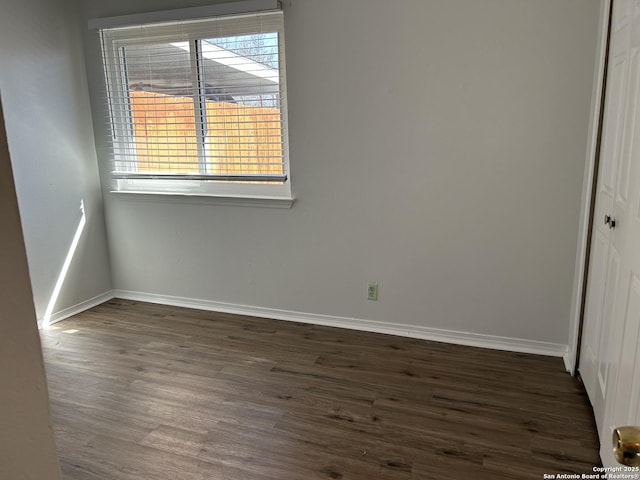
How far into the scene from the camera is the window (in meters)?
2.98

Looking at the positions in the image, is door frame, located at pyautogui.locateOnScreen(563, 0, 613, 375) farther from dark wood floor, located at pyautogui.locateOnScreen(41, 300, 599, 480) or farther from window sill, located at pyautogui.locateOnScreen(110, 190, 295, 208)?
window sill, located at pyautogui.locateOnScreen(110, 190, 295, 208)

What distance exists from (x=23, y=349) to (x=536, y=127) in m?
2.51

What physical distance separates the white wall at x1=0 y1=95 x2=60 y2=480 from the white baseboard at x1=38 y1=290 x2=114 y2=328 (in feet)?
9.51

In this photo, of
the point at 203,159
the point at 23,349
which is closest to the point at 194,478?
the point at 23,349

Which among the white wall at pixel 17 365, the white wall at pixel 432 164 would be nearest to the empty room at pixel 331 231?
the white wall at pixel 432 164

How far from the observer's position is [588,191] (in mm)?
2285

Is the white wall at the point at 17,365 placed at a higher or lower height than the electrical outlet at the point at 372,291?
higher

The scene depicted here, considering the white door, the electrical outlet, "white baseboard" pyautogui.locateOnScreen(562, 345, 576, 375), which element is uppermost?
the white door

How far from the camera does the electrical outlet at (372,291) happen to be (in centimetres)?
298

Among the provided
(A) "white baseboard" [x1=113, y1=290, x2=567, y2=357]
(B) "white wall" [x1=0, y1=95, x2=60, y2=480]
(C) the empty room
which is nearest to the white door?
(C) the empty room

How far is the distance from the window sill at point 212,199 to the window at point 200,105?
0.06 meters

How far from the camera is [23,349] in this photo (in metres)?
0.60

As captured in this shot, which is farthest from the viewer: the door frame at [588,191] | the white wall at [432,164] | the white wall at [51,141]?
the white wall at [51,141]

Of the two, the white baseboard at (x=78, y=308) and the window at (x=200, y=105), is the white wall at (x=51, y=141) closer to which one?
the white baseboard at (x=78, y=308)
